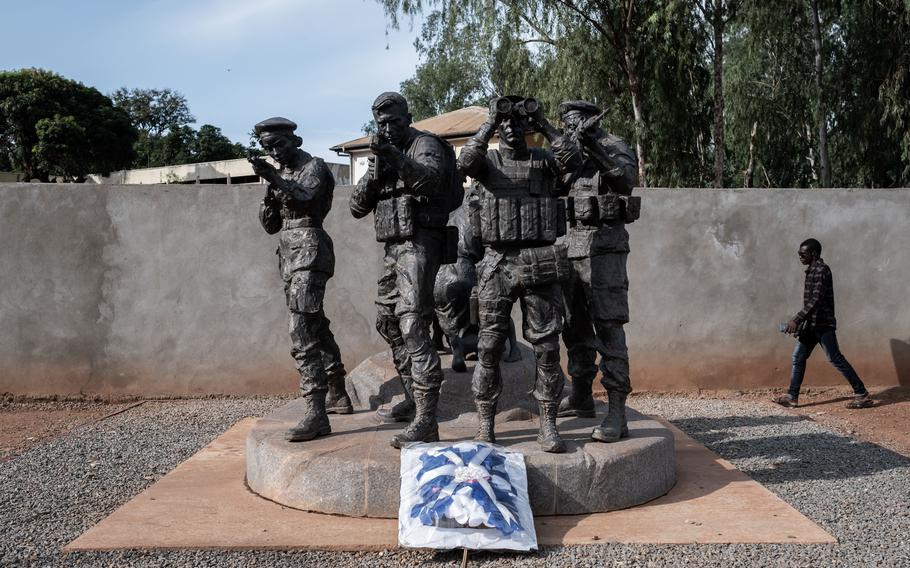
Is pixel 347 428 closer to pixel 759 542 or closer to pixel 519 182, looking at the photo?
pixel 519 182

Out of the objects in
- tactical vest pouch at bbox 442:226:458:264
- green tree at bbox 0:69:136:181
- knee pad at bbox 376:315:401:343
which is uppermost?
green tree at bbox 0:69:136:181

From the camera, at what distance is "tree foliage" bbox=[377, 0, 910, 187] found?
51.0 feet

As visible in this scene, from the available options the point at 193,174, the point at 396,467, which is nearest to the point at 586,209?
the point at 396,467

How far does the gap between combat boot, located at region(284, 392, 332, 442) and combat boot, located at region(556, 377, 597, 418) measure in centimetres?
182

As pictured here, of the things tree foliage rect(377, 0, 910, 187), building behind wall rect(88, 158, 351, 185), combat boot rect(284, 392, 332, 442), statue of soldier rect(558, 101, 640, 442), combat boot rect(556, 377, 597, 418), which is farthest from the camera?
building behind wall rect(88, 158, 351, 185)

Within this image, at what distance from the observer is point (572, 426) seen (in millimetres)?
5586

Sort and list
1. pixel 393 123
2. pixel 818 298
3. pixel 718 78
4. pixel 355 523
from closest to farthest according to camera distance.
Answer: pixel 355 523 → pixel 393 123 → pixel 818 298 → pixel 718 78

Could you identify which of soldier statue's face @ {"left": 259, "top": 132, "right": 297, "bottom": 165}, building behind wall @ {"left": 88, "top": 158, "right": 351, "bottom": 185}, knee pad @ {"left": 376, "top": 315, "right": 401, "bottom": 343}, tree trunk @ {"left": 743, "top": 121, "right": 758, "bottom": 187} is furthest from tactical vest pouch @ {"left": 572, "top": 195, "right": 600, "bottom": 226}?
building behind wall @ {"left": 88, "top": 158, "right": 351, "bottom": 185}

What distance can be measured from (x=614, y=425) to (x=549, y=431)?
53 cm

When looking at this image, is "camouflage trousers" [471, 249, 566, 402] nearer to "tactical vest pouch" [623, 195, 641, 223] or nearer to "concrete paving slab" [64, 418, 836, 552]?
"concrete paving slab" [64, 418, 836, 552]

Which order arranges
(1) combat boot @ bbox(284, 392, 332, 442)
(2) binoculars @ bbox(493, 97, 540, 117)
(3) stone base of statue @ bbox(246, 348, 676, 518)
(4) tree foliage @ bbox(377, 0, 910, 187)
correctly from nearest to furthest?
(3) stone base of statue @ bbox(246, 348, 676, 518) → (2) binoculars @ bbox(493, 97, 540, 117) → (1) combat boot @ bbox(284, 392, 332, 442) → (4) tree foliage @ bbox(377, 0, 910, 187)

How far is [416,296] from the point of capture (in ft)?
16.4

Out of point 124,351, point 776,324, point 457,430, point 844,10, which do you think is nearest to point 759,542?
point 457,430

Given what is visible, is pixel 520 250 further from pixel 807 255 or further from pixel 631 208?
pixel 807 255
